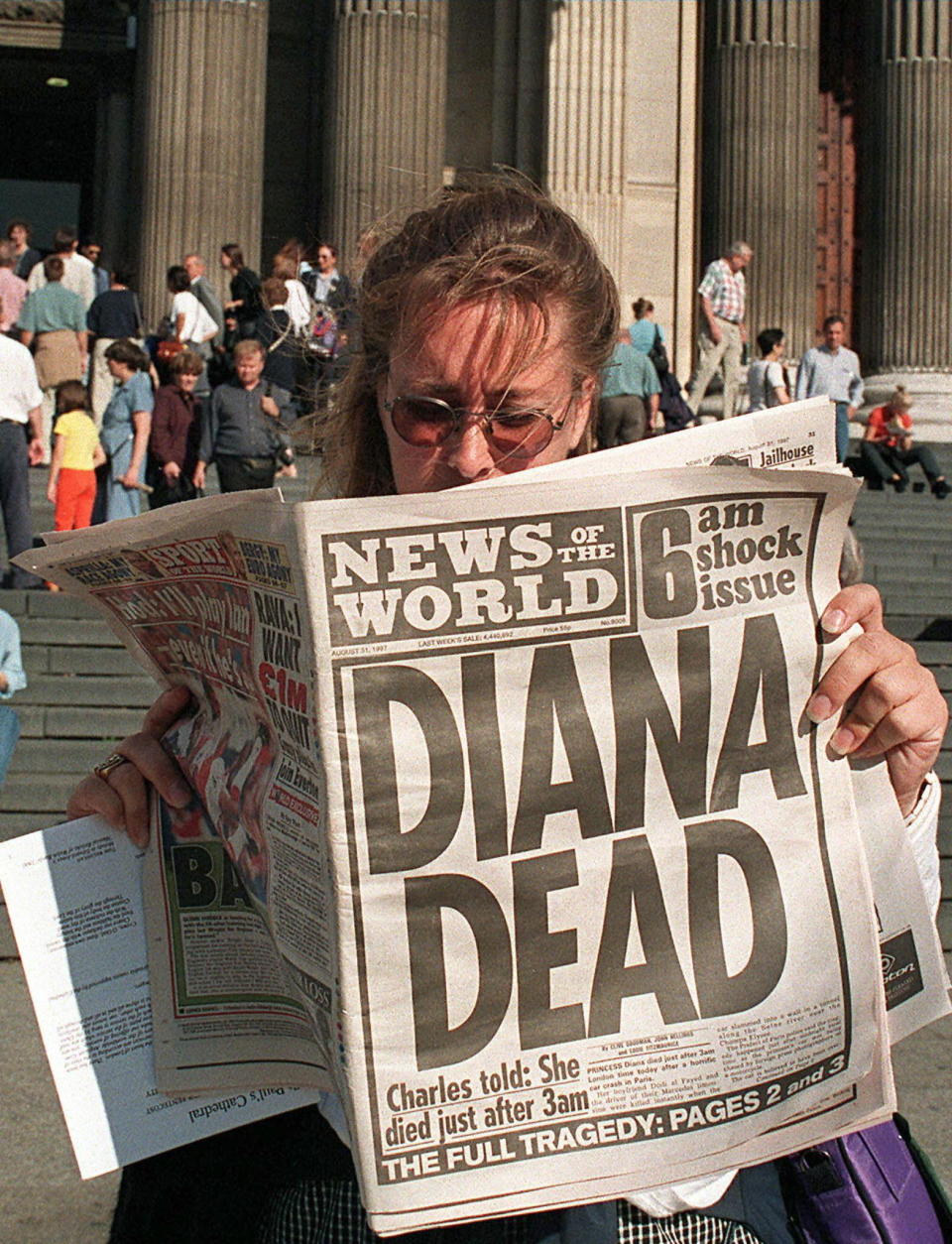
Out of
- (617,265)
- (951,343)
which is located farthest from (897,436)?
(617,265)

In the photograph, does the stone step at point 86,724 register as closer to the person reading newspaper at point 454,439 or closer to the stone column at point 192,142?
the person reading newspaper at point 454,439

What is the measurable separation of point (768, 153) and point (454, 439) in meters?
15.3

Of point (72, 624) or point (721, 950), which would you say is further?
point (72, 624)

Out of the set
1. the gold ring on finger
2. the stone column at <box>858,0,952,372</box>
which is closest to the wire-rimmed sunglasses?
the gold ring on finger

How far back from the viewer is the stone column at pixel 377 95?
1511cm

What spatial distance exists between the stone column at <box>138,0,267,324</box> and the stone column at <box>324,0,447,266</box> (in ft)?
3.01

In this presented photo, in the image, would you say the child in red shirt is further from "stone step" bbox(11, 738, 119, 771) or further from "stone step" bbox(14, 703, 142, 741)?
"stone step" bbox(11, 738, 119, 771)

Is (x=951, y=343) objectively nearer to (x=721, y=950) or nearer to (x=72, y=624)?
(x=72, y=624)

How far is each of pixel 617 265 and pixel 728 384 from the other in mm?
2673

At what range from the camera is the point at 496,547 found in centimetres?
130

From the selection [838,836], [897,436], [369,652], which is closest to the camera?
[369,652]

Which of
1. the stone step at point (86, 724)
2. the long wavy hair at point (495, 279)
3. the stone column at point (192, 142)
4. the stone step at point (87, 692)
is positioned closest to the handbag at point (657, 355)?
the stone column at point (192, 142)

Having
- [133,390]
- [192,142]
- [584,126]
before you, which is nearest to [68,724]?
[133,390]

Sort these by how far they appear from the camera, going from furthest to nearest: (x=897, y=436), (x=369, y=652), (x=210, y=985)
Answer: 1. (x=897, y=436)
2. (x=210, y=985)
3. (x=369, y=652)
